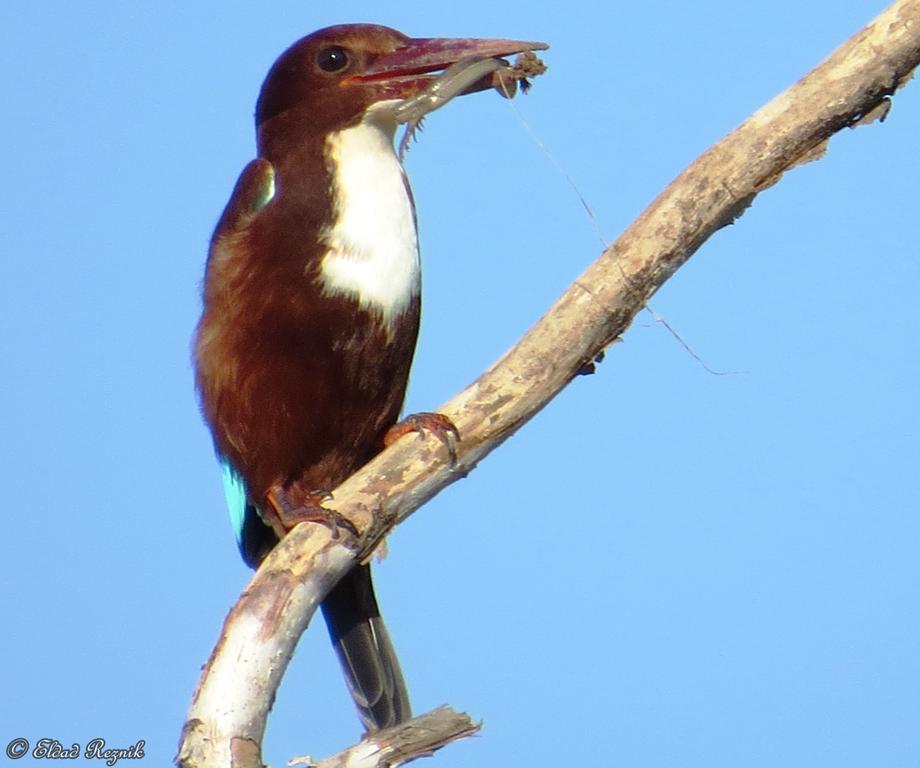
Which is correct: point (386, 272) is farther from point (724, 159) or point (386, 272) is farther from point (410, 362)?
point (724, 159)

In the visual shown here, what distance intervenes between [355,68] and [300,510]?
1.27 m

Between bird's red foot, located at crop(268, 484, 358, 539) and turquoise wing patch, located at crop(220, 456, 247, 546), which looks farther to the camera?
turquoise wing patch, located at crop(220, 456, 247, 546)

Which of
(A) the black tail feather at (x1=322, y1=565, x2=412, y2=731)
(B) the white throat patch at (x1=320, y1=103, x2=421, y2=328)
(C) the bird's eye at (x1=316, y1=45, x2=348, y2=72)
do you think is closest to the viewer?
(B) the white throat patch at (x1=320, y1=103, x2=421, y2=328)

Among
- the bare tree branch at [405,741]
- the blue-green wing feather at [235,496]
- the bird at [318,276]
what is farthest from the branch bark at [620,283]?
the blue-green wing feather at [235,496]

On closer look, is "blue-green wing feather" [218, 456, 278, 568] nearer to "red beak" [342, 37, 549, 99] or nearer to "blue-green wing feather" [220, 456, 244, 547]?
"blue-green wing feather" [220, 456, 244, 547]

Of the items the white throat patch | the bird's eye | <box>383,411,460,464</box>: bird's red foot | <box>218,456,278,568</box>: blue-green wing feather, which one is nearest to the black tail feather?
<box>218,456,278,568</box>: blue-green wing feather

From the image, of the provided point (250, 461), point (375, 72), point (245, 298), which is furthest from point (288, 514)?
point (375, 72)

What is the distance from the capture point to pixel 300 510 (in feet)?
12.4

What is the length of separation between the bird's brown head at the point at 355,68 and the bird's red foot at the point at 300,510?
1044mm

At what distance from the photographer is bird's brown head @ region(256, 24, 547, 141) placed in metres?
3.95

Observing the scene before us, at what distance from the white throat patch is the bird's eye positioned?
176mm

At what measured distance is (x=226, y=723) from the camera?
319cm

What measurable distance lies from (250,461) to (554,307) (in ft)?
3.52

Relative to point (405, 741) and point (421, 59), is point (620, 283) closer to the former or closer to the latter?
point (421, 59)
